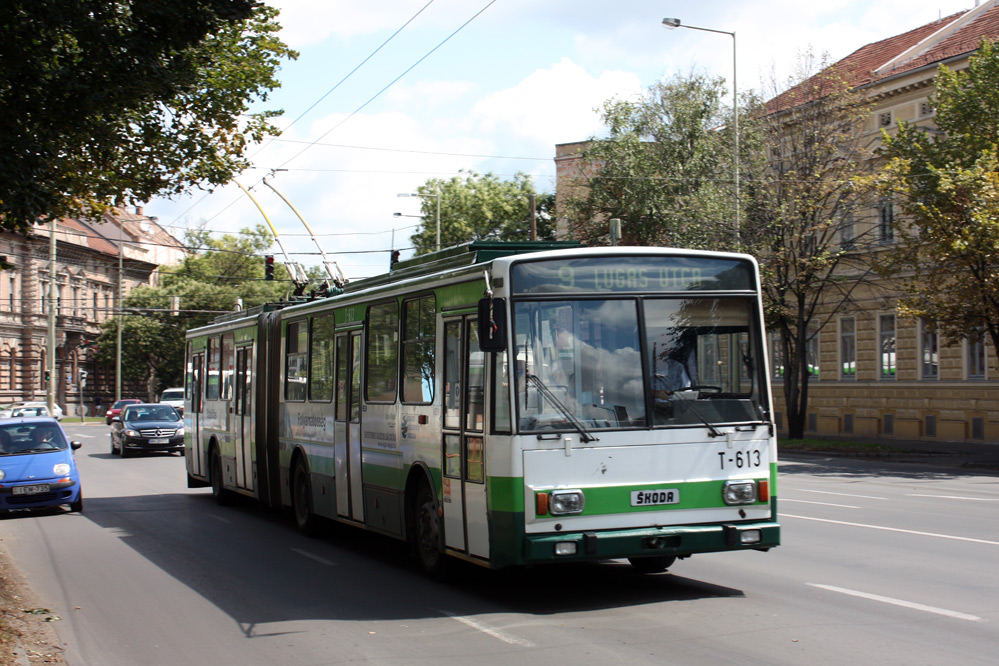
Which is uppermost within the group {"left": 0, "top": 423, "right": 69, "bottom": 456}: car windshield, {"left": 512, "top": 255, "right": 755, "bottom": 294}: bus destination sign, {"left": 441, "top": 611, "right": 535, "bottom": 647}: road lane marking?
{"left": 512, "top": 255, "right": 755, "bottom": 294}: bus destination sign

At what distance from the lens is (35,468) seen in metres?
17.5

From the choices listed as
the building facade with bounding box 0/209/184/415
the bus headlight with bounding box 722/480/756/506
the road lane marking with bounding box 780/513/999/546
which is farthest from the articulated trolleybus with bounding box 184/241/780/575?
the building facade with bounding box 0/209/184/415

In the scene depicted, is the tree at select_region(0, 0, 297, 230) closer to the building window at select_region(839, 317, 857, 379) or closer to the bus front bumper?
the bus front bumper

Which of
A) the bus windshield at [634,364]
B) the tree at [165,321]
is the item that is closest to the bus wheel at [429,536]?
the bus windshield at [634,364]

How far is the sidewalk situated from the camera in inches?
1052

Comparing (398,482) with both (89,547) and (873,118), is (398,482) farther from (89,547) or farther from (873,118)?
(873,118)

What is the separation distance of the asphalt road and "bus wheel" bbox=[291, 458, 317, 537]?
218 mm

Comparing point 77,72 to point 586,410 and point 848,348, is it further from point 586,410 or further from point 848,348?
point 848,348

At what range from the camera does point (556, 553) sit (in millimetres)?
8445

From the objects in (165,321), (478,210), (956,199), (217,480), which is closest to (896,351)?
(956,199)

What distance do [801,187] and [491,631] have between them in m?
25.6

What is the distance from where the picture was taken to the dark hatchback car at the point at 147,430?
3459cm

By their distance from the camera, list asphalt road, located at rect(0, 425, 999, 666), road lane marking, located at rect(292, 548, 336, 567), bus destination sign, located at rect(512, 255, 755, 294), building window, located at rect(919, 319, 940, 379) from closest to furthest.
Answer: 1. asphalt road, located at rect(0, 425, 999, 666)
2. bus destination sign, located at rect(512, 255, 755, 294)
3. road lane marking, located at rect(292, 548, 336, 567)
4. building window, located at rect(919, 319, 940, 379)

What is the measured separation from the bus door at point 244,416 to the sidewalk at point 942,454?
1681 centimetres
